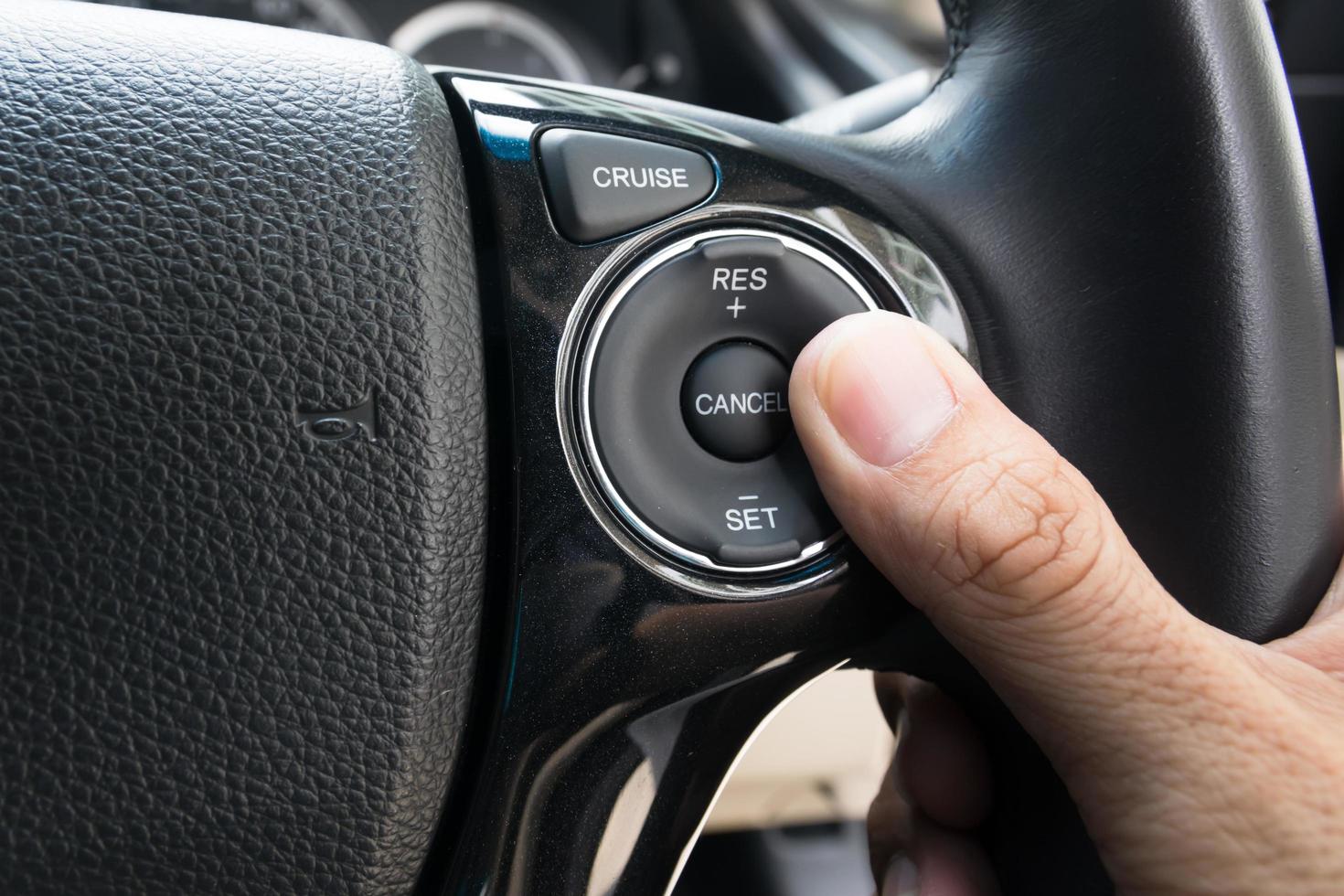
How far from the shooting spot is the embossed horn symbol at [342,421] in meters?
0.46

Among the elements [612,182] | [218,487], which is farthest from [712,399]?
[218,487]

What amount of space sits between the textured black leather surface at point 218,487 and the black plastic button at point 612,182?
68 millimetres

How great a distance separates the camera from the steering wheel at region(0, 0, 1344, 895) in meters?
0.44

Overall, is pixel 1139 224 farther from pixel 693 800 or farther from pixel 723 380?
pixel 693 800

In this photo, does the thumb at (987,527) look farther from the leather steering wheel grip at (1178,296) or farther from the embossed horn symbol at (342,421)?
the embossed horn symbol at (342,421)

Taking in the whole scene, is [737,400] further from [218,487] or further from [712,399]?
[218,487]

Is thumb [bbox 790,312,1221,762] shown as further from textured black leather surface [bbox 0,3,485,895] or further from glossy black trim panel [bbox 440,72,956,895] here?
textured black leather surface [bbox 0,3,485,895]

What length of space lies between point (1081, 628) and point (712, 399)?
21 cm

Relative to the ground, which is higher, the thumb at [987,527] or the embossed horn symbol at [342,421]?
the embossed horn symbol at [342,421]

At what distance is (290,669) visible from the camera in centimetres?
46

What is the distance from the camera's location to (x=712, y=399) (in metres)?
0.55


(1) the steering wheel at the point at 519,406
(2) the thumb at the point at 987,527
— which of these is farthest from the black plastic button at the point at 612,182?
(2) the thumb at the point at 987,527

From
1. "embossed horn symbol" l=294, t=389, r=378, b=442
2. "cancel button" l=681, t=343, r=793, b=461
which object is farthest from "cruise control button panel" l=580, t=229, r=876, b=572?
"embossed horn symbol" l=294, t=389, r=378, b=442

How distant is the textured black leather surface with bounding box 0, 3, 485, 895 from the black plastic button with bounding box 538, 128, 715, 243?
0.07 meters
